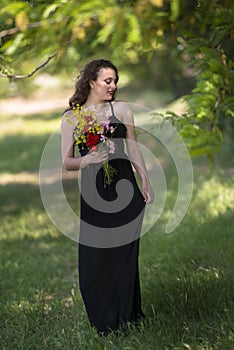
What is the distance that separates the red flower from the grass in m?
1.32

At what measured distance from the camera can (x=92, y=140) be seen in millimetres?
4922

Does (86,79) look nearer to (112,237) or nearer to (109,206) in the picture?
(109,206)

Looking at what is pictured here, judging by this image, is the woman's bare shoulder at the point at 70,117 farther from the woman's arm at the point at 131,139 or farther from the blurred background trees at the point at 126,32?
the blurred background trees at the point at 126,32

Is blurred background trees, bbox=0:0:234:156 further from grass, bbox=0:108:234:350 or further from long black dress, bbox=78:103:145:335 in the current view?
grass, bbox=0:108:234:350

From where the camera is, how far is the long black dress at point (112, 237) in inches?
203

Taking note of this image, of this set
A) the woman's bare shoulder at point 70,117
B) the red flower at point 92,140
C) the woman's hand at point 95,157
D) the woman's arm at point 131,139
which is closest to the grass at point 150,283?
the woman's arm at point 131,139

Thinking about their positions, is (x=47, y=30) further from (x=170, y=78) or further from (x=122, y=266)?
(x=170, y=78)

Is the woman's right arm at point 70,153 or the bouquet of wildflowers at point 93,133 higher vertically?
the bouquet of wildflowers at point 93,133

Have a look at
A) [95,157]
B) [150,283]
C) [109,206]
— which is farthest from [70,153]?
[150,283]

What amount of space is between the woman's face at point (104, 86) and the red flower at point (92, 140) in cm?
34

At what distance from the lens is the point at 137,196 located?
17.1ft

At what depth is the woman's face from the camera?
16.8 ft

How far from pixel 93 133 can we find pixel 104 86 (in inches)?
15.8

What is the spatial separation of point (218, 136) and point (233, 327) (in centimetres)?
134
